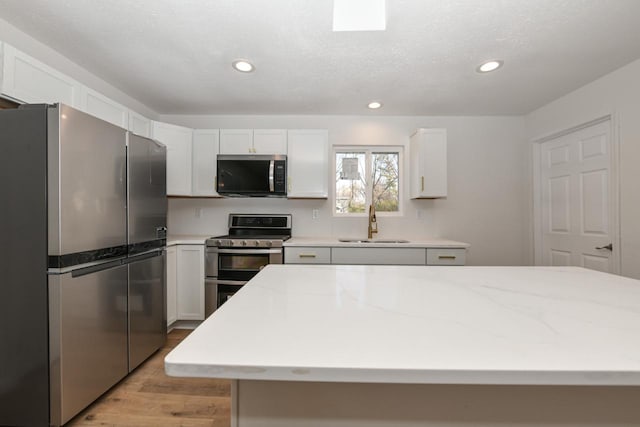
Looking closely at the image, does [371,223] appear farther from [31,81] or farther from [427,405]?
[31,81]

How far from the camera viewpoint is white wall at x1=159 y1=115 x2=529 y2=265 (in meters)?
3.21

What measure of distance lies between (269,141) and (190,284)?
168cm

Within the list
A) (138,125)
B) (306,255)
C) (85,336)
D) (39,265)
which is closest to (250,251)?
(306,255)

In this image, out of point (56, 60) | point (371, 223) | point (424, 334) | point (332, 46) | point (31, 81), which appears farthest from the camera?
point (371, 223)

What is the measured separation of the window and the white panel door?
1576 millimetres

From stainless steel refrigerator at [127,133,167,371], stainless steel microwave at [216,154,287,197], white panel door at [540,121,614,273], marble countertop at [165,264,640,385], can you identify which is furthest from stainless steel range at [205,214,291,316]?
white panel door at [540,121,614,273]

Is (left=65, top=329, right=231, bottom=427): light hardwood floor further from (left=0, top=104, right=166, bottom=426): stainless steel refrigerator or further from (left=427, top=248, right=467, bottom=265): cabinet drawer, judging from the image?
(left=427, top=248, right=467, bottom=265): cabinet drawer

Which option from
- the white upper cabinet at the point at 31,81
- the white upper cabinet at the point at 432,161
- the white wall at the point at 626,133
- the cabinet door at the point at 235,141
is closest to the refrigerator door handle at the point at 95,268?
the white upper cabinet at the point at 31,81

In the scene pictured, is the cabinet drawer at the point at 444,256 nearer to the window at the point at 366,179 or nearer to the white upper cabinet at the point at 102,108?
the window at the point at 366,179

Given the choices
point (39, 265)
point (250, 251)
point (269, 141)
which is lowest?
point (250, 251)

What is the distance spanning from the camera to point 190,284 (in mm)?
2678

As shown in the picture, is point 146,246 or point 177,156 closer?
point 146,246

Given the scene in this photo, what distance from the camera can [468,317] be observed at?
2.35 ft

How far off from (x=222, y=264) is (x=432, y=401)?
7.83ft
